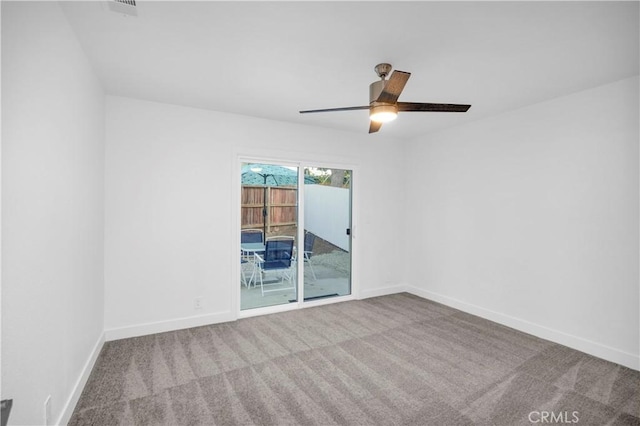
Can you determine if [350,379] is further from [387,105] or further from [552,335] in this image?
[552,335]

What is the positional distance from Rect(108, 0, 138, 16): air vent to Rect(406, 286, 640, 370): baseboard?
457 cm

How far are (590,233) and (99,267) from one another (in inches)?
189

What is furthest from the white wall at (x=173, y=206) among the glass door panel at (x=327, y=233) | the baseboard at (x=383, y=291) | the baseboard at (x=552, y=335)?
the baseboard at (x=552, y=335)

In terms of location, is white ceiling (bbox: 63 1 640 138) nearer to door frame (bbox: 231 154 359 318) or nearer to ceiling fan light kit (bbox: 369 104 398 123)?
ceiling fan light kit (bbox: 369 104 398 123)

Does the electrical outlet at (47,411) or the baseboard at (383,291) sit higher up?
the electrical outlet at (47,411)

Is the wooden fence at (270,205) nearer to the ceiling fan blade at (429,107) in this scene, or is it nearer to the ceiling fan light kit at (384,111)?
the ceiling fan light kit at (384,111)

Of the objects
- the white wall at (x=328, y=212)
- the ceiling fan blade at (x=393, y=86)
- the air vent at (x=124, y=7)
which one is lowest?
the white wall at (x=328, y=212)

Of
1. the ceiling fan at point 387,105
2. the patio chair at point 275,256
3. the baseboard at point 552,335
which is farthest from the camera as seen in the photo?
the patio chair at point 275,256

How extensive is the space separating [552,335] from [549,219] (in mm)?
1234

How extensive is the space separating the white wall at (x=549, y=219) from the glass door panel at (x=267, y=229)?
219 cm

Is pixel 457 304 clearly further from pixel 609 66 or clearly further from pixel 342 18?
pixel 342 18

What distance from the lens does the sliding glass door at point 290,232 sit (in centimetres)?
414

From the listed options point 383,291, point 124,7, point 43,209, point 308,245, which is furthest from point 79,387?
point 383,291

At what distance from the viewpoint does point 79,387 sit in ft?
7.45
